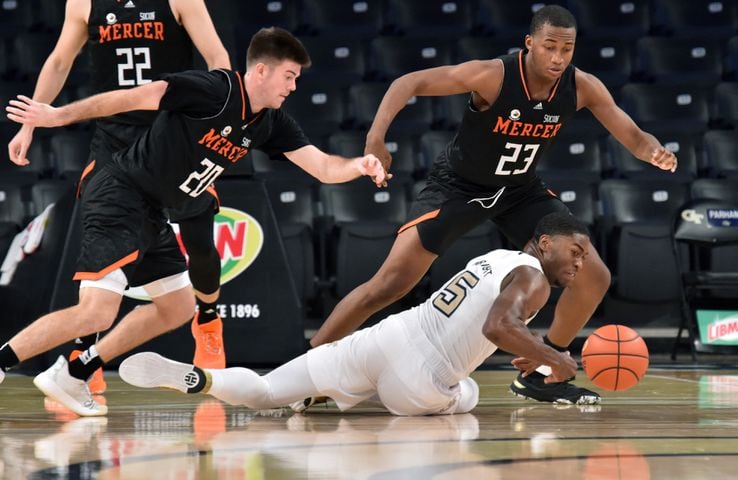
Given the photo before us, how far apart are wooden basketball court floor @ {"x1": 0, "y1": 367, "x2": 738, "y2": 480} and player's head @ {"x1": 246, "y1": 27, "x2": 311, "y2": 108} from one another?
52.7 inches

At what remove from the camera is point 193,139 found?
516cm

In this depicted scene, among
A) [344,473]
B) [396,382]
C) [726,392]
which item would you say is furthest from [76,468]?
[726,392]

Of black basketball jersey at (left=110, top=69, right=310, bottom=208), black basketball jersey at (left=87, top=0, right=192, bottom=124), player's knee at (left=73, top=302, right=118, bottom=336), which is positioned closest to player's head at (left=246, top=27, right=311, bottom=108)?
black basketball jersey at (left=110, top=69, right=310, bottom=208)

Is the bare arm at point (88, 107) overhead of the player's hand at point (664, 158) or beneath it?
overhead

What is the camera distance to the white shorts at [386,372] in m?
4.75

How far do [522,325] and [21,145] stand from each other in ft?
7.80

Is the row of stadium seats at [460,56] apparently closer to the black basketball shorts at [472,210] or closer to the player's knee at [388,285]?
the black basketball shorts at [472,210]

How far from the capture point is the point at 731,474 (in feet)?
11.0

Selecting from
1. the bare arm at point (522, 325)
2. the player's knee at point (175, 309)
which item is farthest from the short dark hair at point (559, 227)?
the player's knee at point (175, 309)

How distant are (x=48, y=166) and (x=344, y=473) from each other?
7363 millimetres

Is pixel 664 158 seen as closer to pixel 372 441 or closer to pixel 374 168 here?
pixel 374 168

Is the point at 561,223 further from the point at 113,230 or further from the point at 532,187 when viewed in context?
the point at 113,230

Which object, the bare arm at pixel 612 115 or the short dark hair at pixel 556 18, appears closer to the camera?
the short dark hair at pixel 556 18

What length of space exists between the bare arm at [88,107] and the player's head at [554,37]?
5.57 ft
